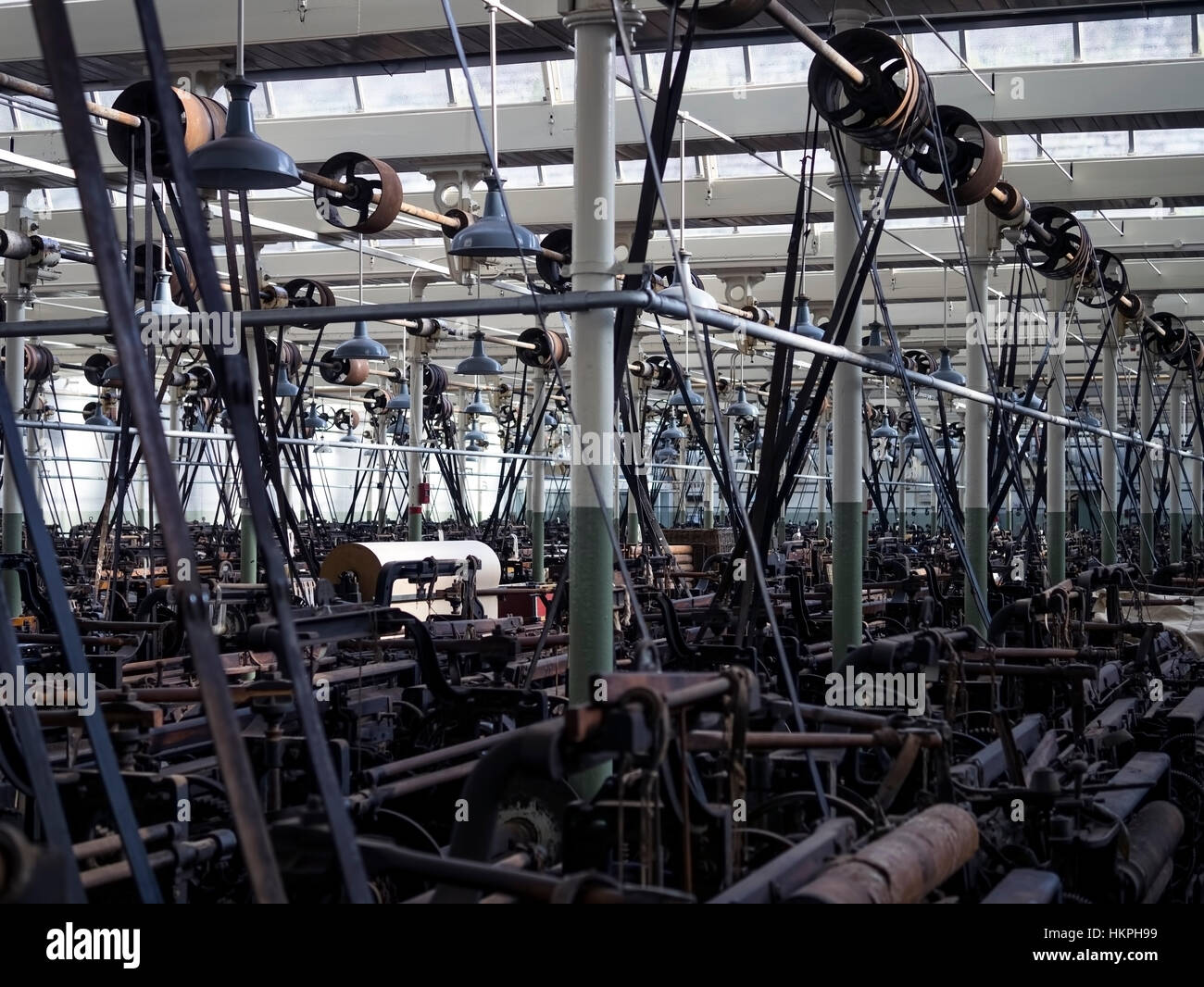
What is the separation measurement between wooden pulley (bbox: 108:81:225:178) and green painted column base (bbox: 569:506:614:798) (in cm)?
214

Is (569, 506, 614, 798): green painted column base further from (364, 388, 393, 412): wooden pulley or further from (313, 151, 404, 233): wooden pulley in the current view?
(364, 388, 393, 412): wooden pulley

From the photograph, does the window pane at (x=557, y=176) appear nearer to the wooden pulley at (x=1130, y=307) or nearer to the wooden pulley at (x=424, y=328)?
the wooden pulley at (x=424, y=328)

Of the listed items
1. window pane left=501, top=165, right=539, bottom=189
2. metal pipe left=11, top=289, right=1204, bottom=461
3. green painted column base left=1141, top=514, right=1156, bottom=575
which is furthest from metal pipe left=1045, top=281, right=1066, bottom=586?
metal pipe left=11, top=289, right=1204, bottom=461

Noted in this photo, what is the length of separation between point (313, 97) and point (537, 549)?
6.93m

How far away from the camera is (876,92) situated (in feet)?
20.7

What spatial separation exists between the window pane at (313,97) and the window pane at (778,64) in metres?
3.53

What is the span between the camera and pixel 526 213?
45.3 ft

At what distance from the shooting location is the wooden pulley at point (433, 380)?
18844 millimetres

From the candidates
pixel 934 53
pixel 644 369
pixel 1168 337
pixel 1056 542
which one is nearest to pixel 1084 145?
pixel 1168 337

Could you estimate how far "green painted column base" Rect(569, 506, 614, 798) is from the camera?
5.39 m

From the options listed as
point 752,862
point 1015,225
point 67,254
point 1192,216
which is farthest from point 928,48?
point 752,862

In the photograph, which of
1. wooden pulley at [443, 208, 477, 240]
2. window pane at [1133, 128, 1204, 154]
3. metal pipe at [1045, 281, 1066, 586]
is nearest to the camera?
wooden pulley at [443, 208, 477, 240]
